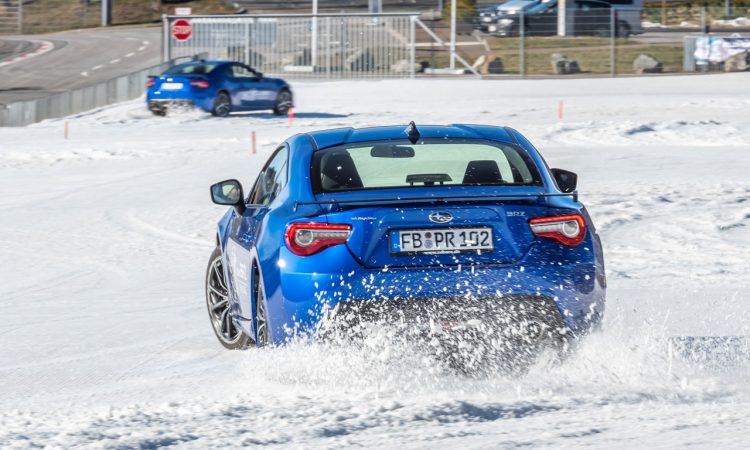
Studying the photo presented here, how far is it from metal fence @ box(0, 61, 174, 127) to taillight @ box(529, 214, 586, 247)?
2435 cm

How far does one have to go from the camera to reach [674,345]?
739cm

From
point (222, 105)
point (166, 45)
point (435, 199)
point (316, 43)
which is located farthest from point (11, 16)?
point (435, 199)

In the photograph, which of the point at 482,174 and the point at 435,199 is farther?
the point at 482,174

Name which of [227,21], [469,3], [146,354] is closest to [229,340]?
[146,354]

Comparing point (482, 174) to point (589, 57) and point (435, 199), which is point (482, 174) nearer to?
point (435, 199)

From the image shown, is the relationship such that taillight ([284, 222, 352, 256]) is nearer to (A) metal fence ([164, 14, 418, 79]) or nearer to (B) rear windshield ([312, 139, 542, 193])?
(B) rear windshield ([312, 139, 542, 193])

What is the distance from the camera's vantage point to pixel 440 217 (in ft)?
20.5

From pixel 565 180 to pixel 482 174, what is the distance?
1046mm

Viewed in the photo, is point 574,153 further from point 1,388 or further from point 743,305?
point 1,388

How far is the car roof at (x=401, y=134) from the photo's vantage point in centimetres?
720

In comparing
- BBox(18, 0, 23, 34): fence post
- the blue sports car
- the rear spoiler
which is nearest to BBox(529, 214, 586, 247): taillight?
the blue sports car

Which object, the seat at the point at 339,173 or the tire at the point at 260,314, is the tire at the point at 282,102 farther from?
the tire at the point at 260,314

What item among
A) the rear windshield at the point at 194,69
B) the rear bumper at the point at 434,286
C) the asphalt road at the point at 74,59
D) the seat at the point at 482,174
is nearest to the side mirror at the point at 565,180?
the seat at the point at 482,174

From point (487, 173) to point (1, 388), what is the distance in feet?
8.46
